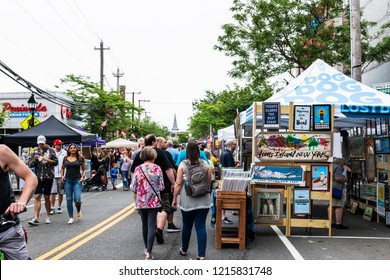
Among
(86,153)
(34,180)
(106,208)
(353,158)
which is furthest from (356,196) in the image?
(86,153)

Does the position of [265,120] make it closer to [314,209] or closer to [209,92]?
[314,209]

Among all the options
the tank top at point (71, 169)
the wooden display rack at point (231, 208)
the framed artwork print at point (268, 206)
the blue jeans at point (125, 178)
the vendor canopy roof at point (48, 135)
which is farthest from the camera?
the blue jeans at point (125, 178)

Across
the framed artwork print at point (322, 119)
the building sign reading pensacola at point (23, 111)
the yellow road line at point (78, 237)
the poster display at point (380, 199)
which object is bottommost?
the yellow road line at point (78, 237)

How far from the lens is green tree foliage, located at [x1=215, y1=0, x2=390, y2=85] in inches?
789

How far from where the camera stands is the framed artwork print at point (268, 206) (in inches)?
334

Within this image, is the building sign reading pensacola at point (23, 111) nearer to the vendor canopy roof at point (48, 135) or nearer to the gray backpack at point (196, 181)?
the vendor canopy roof at point (48, 135)

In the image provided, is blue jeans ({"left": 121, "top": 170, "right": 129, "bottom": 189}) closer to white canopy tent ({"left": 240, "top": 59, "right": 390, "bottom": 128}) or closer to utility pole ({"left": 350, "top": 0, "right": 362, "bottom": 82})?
white canopy tent ({"left": 240, "top": 59, "right": 390, "bottom": 128})

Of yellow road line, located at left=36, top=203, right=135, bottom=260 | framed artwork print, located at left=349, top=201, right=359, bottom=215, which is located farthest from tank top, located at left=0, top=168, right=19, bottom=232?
framed artwork print, located at left=349, top=201, right=359, bottom=215

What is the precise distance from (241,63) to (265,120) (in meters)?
13.2

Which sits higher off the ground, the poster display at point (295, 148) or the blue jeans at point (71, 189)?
the poster display at point (295, 148)

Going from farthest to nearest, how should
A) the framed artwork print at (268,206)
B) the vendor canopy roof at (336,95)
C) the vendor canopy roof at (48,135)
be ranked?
the vendor canopy roof at (48,135) < the vendor canopy roof at (336,95) < the framed artwork print at (268,206)

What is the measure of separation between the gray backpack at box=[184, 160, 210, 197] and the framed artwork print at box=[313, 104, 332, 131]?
10.2ft

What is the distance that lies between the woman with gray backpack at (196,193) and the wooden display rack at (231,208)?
1.07 meters

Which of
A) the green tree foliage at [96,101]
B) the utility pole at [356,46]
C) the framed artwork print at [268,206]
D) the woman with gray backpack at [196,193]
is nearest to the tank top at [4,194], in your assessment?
the woman with gray backpack at [196,193]
